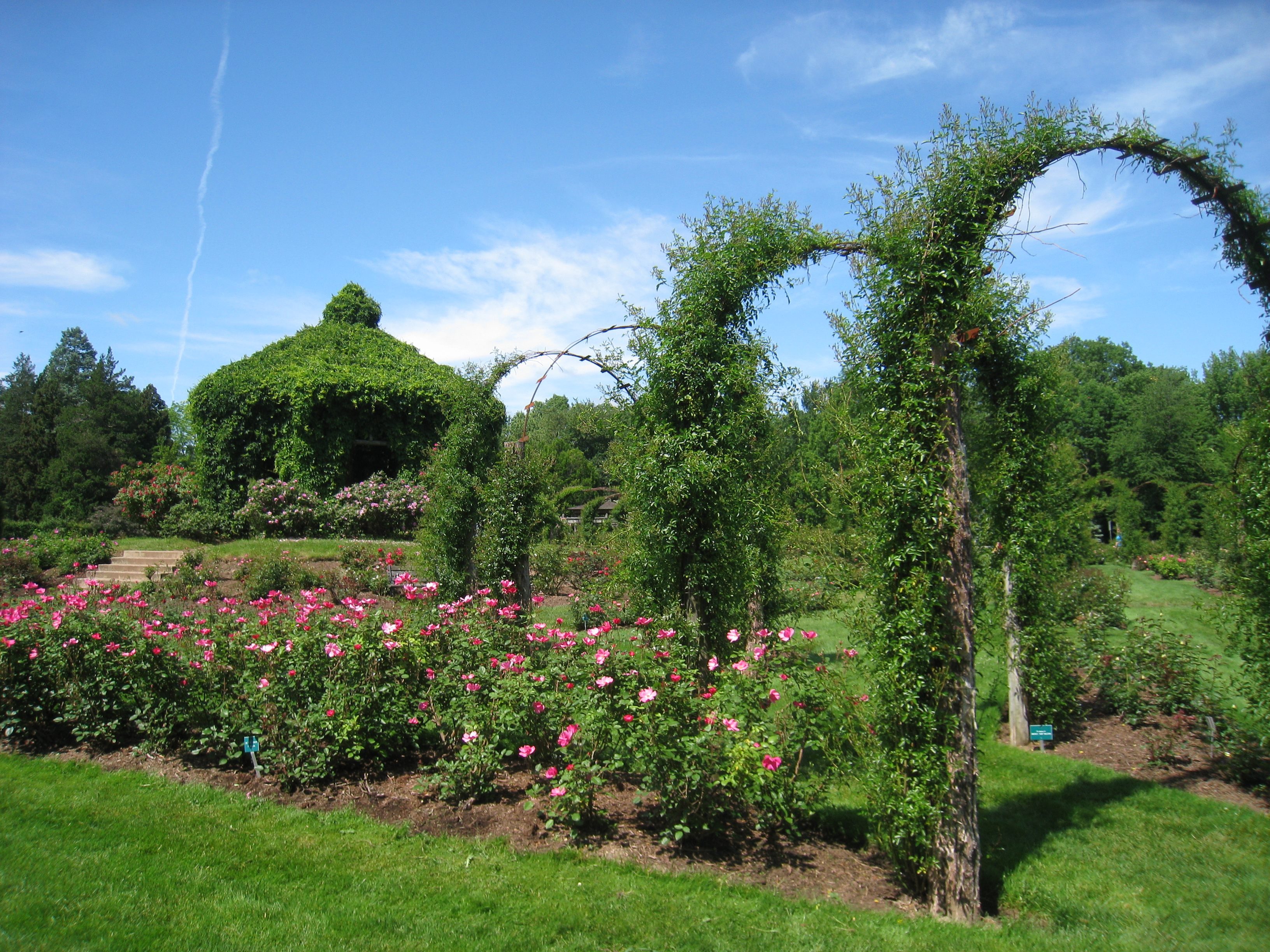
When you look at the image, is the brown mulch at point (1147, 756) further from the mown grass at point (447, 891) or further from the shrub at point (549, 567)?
the shrub at point (549, 567)

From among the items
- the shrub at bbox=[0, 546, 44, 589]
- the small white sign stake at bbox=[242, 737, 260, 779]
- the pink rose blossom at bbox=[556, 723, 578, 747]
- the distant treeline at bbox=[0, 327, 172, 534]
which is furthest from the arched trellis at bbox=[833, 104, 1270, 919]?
the distant treeline at bbox=[0, 327, 172, 534]

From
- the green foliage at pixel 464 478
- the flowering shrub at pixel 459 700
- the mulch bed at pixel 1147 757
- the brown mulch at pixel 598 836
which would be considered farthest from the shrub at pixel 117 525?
the mulch bed at pixel 1147 757

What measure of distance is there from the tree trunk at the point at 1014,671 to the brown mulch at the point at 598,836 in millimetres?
2933

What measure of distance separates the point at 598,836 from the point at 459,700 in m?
1.22

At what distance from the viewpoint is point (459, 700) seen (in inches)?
183

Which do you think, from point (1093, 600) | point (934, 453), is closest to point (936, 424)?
point (934, 453)

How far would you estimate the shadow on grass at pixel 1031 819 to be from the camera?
4.25m

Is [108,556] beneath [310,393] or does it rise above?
beneath

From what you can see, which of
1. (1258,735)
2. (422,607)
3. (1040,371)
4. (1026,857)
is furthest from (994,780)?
(422,607)

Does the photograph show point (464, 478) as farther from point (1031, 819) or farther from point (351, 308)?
point (351, 308)

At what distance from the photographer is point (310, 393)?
1595 cm

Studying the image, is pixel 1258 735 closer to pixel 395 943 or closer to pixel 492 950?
pixel 492 950

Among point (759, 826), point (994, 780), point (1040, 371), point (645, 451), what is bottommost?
point (994, 780)

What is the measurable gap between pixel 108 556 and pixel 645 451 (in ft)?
43.2
